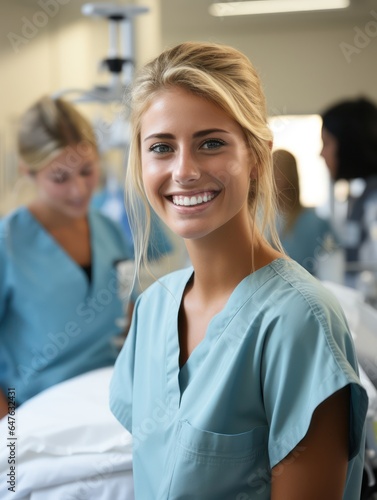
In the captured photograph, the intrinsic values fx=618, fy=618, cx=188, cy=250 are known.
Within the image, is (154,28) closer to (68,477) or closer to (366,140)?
(366,140)

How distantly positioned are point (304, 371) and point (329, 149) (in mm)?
1367

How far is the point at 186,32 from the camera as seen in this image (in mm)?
2146

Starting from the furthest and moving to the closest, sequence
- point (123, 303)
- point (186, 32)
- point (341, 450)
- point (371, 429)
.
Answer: point (186, 32), point (123, 303), point (371, 429), point (341, 450)

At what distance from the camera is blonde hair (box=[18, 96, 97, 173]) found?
1.34m

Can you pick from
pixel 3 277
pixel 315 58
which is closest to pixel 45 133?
pixel 3 277

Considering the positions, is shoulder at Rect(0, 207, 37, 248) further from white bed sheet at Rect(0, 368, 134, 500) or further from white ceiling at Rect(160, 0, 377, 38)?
white ceiling at Rect(160, 0, 377, 38)

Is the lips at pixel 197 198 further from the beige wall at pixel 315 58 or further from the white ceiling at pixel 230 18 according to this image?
the white ceiling at pixel 230 18

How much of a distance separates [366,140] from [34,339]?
3.89 ft

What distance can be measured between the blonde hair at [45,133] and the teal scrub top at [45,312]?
118 mm

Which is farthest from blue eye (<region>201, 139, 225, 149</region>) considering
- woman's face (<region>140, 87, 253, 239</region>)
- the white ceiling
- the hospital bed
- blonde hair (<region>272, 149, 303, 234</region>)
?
the white ceiling

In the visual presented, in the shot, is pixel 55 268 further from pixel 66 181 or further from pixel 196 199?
pixel 196 199

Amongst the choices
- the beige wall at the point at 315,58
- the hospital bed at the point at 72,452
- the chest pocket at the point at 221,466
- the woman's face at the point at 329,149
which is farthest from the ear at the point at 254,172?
the beige wall at the point at 315,58

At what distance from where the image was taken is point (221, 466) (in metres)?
0.63

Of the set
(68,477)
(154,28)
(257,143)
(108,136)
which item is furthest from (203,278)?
(154,28)
